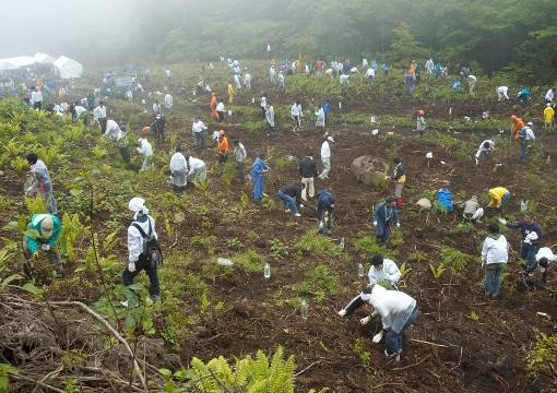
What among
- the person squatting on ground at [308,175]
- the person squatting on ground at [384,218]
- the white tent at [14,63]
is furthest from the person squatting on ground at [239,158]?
the white tent at [14,63]

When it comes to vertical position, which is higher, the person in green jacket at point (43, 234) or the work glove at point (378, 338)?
the person in green jacket at point (43, 234)

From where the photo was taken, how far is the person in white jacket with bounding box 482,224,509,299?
887 centimetres

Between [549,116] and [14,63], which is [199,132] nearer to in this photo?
[549,116]

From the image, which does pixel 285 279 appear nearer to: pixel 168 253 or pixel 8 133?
pixel 168 253

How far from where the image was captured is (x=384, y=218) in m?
11.1

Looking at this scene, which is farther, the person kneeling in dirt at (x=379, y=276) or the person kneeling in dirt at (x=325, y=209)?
the person kneeling in dirt at (x=325, y=209)

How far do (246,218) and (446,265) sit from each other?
16.4 ft

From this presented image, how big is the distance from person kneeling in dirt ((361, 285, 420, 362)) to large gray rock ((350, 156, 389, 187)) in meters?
8.31

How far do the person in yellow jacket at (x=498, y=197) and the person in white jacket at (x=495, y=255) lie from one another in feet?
13.9

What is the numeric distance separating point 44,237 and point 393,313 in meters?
5.35

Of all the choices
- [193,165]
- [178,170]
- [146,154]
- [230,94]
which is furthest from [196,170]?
[230,94]

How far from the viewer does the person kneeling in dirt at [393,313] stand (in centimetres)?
692

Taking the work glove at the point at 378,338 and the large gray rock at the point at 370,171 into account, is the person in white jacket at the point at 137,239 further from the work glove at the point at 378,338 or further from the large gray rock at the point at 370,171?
the large gray rock at the point at 370,171

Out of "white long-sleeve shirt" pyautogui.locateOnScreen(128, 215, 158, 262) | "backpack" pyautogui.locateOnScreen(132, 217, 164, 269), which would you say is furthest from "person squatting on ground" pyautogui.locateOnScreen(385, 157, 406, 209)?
"white long-sleeve shirt" pyautogui.locateOnScreen(128, 215, 158, 262)
